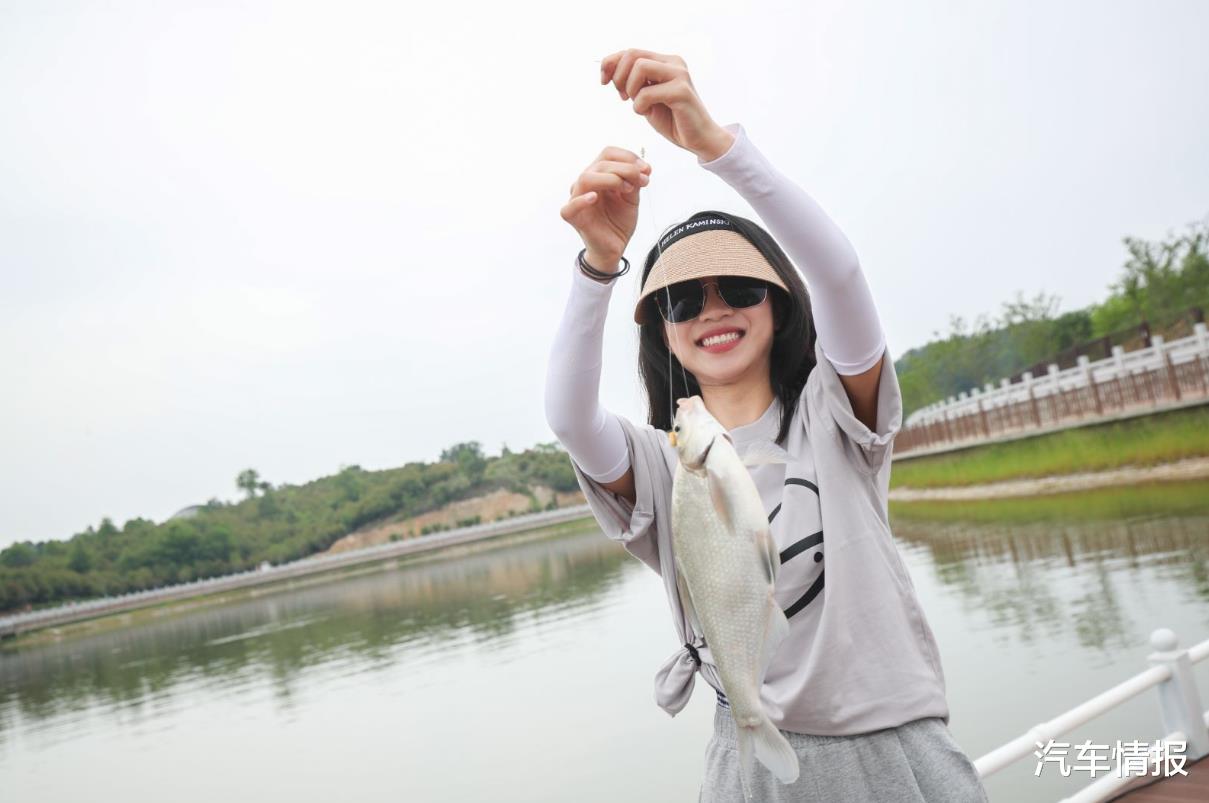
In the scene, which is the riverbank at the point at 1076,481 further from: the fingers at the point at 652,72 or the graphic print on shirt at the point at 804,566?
the fingers at the point at 652,72

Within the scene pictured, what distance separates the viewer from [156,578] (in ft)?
242

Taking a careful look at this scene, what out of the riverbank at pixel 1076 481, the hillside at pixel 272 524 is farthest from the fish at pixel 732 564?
the hillside at pixel 272 524

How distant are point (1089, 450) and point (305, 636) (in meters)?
23.4

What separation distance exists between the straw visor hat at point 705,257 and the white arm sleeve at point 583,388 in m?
0.18

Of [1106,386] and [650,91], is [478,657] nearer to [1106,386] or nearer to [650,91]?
[1106,386]

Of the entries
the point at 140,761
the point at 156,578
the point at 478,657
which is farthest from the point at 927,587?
the point at 156,578

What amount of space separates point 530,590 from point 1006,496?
15040 mm

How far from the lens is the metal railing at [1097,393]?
16547mm

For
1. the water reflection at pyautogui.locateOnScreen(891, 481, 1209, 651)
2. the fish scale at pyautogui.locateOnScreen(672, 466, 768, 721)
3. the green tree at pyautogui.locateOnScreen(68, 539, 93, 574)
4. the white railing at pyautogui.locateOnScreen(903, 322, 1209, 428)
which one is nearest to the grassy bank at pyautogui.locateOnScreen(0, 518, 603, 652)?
the green tree at pyautogui.locateOnScreen(68, 539, 93, 574)

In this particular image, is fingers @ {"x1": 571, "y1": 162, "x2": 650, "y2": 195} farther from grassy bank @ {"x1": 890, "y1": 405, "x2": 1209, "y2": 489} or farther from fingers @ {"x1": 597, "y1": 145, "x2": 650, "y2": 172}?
grassy bank @ {"x1": 890, "y1": 405, "x2": 1209, "y2": 489}

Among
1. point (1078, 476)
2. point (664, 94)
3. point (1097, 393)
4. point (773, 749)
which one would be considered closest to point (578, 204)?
point (664, 94)

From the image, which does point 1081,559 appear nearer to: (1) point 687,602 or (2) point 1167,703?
(2) point 1167,703

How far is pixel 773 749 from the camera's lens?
1567 mm

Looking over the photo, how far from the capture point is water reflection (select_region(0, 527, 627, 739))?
22984 mm
